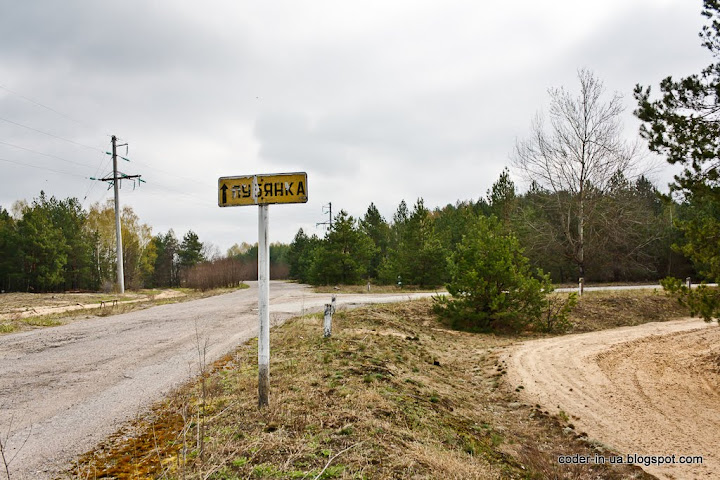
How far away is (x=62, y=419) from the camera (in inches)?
194

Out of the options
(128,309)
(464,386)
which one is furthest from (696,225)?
(128,309)

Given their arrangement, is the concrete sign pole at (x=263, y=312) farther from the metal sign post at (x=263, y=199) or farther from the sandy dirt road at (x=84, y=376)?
the sandy dirt road at (x=84, y=376)

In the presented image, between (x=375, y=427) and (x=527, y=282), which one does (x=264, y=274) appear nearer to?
(x=375, y=427)

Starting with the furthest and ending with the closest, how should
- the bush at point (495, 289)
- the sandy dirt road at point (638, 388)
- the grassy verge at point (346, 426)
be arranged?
the bush at point (495, 289) → the sandy dirt road at point (638, 388) → the grassy verge at point (346, 426)

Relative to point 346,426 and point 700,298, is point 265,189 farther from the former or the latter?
point 700,298

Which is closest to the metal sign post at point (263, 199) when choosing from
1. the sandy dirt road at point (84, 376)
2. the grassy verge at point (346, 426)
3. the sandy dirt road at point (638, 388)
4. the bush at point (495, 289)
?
the grassy verge at point (346, 426)

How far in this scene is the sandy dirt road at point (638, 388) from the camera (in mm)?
5707

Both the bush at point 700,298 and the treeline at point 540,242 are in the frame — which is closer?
the bush at point 700,298

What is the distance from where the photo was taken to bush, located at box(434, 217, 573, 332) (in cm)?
1370

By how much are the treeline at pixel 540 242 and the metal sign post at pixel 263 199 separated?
63.9 ft

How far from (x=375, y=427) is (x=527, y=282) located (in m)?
10.9

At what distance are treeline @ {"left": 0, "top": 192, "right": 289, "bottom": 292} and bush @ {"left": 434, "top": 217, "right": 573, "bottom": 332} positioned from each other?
89.0 feet

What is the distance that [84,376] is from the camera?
686 centimetres

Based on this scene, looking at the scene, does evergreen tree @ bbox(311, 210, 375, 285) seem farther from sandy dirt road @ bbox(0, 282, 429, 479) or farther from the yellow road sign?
the yellow road sign
